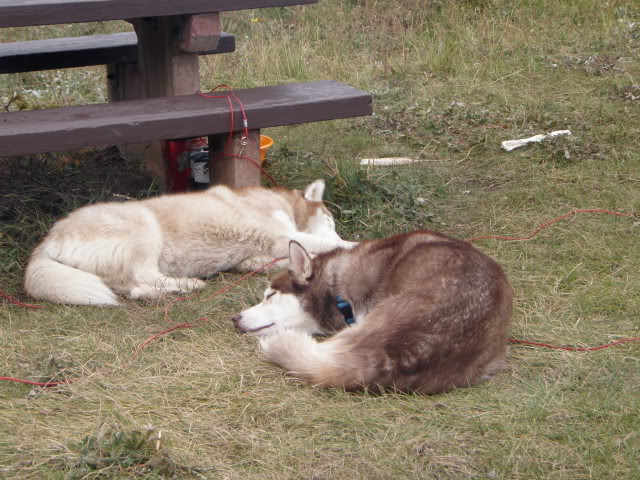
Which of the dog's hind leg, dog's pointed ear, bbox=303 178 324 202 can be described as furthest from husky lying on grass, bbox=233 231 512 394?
dog's pointed ear, bbox=303 178 324 202

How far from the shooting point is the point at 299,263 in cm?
362


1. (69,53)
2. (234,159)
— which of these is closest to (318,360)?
(234,159)

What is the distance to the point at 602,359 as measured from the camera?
336cm

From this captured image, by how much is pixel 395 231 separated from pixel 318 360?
1937mm

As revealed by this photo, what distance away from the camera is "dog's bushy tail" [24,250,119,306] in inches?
154

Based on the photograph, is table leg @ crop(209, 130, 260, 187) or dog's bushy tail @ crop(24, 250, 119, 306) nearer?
dog's bushy tail @ crop(24, 250, 119, 306)

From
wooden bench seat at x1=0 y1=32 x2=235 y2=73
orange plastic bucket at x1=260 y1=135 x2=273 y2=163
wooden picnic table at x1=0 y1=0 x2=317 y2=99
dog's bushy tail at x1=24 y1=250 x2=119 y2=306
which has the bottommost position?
Answer: dog's bushy tail at x1=24 y1=250 x2=119 y2=306

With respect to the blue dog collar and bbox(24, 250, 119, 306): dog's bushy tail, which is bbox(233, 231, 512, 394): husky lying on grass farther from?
bbox(24, 250, 119, 306): dog's bushy tail

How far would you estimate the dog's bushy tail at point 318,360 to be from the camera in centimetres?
302

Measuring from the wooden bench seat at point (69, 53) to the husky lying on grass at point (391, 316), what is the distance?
2711 mm

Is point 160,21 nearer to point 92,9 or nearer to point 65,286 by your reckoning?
point 92,9

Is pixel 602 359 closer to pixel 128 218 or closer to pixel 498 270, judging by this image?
pixel 498 270

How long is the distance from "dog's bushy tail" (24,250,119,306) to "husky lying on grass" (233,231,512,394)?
30.0 inches

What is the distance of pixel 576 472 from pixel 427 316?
0.79 m
